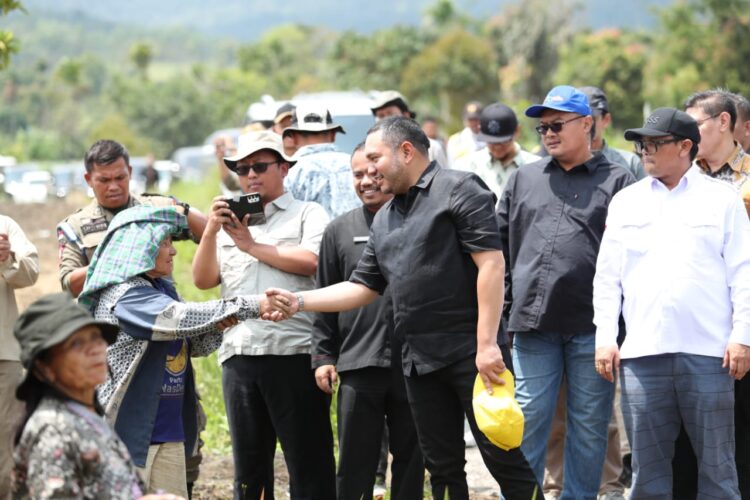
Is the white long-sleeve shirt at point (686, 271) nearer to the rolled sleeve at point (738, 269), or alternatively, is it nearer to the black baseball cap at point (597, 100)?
the rolled sleeve at point (738, 269)

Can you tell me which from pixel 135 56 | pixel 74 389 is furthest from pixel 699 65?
pixel 135 56

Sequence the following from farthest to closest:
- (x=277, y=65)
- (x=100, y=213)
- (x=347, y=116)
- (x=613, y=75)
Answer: (x=277, y=65) → (x=613, y=75) → (x=347, y=116) → (x=100, y=213)

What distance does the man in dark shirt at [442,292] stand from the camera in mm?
5285

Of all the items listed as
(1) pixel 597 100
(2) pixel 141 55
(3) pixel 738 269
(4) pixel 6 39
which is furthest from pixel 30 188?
(2) pixel 141 55

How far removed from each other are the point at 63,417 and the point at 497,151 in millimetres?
5041

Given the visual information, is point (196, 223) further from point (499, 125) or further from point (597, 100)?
point (597, 100)

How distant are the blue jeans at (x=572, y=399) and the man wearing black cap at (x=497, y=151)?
1.99m

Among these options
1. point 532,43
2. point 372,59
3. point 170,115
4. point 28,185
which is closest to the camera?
point 28,185

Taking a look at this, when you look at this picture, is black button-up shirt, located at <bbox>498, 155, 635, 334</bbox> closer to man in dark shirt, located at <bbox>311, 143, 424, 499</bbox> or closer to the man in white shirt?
the man in white shirt

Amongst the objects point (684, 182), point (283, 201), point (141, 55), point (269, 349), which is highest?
point (141, 55)

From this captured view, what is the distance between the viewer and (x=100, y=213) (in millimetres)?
6543

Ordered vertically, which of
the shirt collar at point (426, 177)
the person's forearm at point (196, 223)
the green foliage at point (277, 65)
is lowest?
the person's forearm at point (196, 223)

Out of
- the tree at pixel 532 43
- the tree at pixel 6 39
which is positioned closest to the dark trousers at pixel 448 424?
the tree at pixel 6 39

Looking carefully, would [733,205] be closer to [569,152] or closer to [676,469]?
[569,152]
